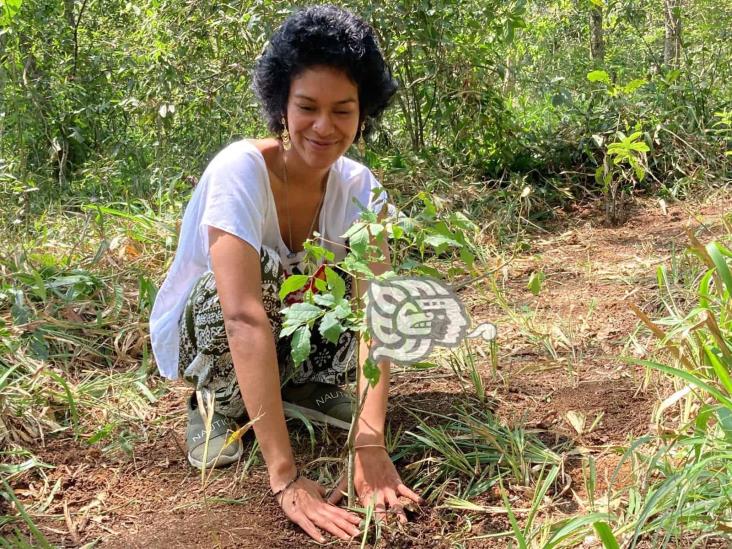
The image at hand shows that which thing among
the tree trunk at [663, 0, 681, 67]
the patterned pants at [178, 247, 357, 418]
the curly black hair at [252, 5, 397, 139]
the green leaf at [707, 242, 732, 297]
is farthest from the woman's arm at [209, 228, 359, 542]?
the tree trunk at [663, 0, 681, 67]

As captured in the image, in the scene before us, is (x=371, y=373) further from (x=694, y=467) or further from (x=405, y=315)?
(x=694, y=467)

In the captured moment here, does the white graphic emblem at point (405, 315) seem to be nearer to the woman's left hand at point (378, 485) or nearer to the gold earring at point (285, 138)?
the woman's left hand at point (378, 485)

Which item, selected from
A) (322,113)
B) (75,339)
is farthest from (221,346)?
(75,339)

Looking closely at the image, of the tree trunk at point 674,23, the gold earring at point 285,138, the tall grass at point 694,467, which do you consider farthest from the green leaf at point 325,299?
the tree trunk at point 674,23

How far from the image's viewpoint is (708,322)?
4.42ft

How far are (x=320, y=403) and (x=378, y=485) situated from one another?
18.0 inches

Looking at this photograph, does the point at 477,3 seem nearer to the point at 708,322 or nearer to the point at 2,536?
the point at 708,322

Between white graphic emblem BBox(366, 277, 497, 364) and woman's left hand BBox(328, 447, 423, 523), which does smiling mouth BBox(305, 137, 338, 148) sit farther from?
woman's left hand BBox(328, 447, 423, 523)

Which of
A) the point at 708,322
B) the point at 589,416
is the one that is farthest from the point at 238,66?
the point at 708,322

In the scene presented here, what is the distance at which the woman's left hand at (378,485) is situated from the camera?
148cm

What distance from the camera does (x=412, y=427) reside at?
180 centimetres

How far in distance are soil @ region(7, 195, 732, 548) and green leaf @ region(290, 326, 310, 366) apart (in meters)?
0.40

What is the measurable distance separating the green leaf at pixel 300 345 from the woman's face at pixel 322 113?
51 centimetres

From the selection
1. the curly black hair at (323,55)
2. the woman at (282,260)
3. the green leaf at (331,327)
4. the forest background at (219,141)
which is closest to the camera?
the green leaf at (331,327)
